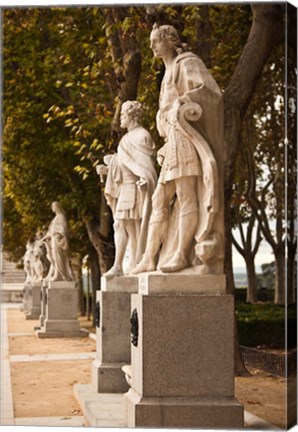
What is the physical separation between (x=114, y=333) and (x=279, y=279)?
2.17m

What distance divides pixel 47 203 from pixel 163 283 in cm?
1560

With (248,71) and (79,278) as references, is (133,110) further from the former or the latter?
(79,278)

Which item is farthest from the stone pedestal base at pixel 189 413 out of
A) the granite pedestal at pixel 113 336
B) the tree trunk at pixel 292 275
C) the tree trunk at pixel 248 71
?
the tree trunk at pixel 248 71

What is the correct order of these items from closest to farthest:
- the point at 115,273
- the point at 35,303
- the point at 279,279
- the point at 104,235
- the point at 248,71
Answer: the point at 279,279 < the point at 115,273 < the point at 248,71 < the point at 104,235 < the point at 35,303

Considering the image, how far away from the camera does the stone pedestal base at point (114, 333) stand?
1059 cm

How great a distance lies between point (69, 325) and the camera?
22.1m

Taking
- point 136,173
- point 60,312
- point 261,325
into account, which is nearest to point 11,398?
point 136,173

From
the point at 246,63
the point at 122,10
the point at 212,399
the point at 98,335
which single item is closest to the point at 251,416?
the point at 212,399

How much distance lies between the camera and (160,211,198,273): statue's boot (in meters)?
7.64

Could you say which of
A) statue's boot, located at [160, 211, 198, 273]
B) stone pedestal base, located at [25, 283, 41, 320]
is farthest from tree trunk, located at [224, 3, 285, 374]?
stone pedestal base, located at [25, 283, 41, 320]

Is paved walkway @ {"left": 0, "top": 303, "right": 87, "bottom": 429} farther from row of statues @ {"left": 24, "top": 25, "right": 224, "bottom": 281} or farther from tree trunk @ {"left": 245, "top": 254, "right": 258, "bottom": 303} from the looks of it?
tree trunk @ {"left": 245, "top": 254, "right": 258, "bottom": 303}

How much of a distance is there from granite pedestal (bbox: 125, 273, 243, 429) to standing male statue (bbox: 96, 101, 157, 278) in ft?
9.00

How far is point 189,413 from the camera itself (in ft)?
23.8

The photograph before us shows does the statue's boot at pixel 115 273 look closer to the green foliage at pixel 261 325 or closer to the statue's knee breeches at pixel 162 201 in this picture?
the green foliage at pixel 261 325
